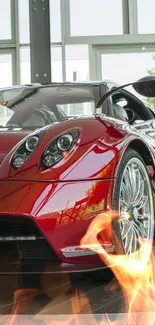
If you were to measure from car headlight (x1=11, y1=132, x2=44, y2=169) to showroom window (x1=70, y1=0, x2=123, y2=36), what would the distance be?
7.98m

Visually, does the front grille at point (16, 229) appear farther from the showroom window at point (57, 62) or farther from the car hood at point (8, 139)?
the showroom window at point (57, 62)

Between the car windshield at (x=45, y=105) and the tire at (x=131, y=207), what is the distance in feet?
2.36

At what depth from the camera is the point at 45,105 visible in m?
3.43

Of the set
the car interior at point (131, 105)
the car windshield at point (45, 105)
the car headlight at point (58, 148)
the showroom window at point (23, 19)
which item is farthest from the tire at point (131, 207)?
the showroom window at point (23, 19)

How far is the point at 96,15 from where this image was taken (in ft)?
32.8

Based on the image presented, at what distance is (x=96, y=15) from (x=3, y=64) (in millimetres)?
2089

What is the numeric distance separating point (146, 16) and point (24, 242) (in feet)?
28.2

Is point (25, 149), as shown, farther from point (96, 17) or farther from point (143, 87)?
point (96, 17)

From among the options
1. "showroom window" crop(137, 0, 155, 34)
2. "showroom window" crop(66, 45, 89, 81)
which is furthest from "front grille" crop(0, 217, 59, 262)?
"showroom window" crop(137, 0, 155, 34)

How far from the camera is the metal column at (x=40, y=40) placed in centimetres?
814

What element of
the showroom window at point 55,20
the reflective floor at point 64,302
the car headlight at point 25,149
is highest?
the showroom window at point 55,20

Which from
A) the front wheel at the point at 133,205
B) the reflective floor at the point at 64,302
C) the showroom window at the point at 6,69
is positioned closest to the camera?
the reflective floor at the point at 64,302

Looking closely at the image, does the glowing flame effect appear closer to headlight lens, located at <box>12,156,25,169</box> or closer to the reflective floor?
the reflective floor

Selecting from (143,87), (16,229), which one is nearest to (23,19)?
(143,87)
